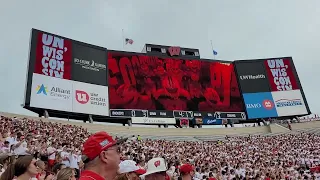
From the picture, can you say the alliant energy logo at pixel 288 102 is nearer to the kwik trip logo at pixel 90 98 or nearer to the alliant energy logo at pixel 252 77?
the alliant energy logo at pixel 252 77

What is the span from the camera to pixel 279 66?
4428 cm

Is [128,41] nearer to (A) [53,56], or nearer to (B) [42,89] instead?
(A) [53,56]

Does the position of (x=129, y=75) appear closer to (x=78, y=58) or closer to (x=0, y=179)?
(x=78, y=58)

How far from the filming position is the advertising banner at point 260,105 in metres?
40.5

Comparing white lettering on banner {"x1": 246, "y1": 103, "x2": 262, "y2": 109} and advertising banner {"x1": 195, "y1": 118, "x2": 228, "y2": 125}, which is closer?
advertising banner {"x1": 195, "y1": 118, "x2": 228, "y2": 125}

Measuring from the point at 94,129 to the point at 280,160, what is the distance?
1664 centimetres

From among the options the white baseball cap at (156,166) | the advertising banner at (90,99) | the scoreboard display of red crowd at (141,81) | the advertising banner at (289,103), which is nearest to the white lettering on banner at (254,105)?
the scoreboard display of red crowd at (141,81)

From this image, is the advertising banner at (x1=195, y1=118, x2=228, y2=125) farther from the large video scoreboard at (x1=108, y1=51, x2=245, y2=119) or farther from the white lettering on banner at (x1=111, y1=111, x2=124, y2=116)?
the white lettering on banner at (x1=111, y1=111, x2=124, y2=116)

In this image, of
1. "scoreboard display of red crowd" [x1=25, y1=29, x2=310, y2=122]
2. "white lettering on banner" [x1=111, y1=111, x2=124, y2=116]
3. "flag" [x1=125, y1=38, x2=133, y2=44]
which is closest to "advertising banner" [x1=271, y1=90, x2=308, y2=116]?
"scoreboard display of red crowd" [x1=25, y1=29, x2=310, y2=122]

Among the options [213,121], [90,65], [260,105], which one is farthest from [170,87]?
[260,105]

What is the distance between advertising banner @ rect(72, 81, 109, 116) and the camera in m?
31.9

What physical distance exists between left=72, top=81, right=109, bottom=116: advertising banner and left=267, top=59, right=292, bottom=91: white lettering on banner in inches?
834

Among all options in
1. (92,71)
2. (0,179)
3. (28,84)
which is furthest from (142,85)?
(0,179)

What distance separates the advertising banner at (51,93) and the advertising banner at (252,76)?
67.0ft
